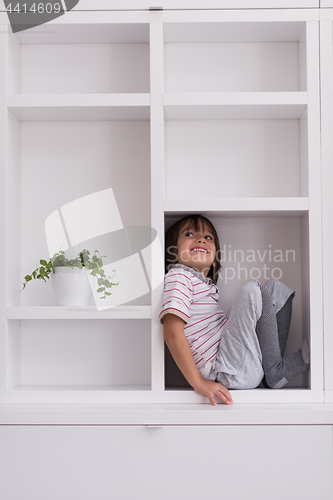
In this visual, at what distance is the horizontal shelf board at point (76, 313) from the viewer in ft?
4.31

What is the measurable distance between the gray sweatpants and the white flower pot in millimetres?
453

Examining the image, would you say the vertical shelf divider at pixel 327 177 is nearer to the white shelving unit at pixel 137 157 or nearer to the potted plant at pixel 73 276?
the white shelving unit at pixel 137 157

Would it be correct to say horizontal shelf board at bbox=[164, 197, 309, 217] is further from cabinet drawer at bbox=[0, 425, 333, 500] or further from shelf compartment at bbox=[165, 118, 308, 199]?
cabinet drawer at bbox=[0, 425, 333, 500]

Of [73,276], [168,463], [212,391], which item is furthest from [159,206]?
[168,463]

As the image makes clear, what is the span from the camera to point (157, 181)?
133 centimetres

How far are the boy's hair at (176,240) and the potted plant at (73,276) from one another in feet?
0.74

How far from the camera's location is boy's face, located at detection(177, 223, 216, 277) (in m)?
1.43

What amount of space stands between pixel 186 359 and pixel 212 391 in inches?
4.4

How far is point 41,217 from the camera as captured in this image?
59.5 inches

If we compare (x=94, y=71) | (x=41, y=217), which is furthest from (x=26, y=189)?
(x=94, y=71)

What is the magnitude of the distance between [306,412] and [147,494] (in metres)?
0.47

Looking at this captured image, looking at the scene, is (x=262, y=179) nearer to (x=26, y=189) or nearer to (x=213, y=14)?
(x=213, y=14)

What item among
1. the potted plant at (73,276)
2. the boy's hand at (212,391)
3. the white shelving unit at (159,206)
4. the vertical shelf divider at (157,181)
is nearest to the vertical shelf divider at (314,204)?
the white shelving unit at (159,206)

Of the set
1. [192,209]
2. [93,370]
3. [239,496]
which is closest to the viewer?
[239,496]
